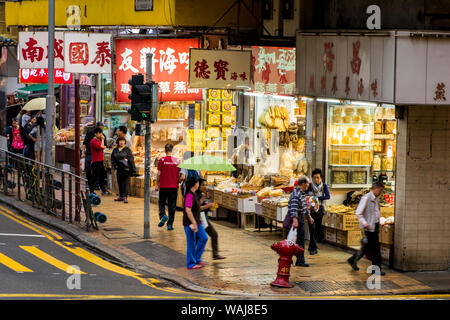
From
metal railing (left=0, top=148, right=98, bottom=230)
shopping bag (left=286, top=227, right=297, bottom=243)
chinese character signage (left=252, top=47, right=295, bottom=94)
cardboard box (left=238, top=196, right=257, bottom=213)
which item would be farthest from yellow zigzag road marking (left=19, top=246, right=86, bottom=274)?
chinese character signage (left=252, top=47, right=295, bottom=94)

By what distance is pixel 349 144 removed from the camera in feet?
57.2

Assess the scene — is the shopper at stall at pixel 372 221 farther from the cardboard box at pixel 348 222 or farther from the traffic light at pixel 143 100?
the traffic light at pixel 143 100

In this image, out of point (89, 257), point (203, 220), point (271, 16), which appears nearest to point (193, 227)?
point (203, 220)

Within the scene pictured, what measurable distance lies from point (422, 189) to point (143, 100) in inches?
232

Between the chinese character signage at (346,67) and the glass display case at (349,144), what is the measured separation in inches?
46.6

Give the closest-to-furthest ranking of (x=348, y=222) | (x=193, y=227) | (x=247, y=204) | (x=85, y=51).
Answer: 1. (x=193, y=227)
2. (x=348, y=222)
3. (x=247, y=204)
4. (x=85, y=51)

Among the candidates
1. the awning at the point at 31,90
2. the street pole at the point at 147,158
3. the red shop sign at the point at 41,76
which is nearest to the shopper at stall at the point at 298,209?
the street pole at the point at 147,158

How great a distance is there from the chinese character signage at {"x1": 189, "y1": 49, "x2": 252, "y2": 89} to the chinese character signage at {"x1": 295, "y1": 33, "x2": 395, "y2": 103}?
57.0 inches

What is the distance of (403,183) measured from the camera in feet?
47.1

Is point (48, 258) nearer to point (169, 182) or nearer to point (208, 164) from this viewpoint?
point (208, 164)

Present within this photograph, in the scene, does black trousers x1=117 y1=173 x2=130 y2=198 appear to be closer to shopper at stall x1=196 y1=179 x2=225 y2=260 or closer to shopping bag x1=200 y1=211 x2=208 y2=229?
shopper at stall x1=196 y1=179 x2=225 y2=260

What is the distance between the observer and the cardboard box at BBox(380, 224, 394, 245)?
48.3ft

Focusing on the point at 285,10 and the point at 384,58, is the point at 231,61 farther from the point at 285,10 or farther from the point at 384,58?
the point at 384,58
